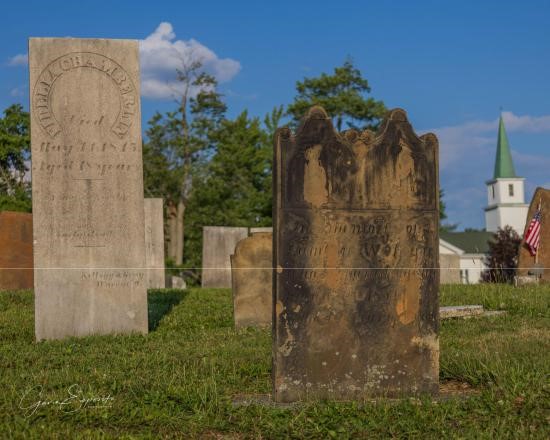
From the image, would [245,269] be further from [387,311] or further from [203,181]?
[203,181]

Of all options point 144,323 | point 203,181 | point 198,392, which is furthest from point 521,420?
point 203,181

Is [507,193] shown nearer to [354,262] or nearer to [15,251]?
[15,251]

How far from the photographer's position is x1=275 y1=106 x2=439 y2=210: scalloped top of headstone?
6.36 m

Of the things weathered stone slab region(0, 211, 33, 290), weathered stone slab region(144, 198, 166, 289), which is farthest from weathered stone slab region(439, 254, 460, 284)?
weathered stone slab region(0, 211, 33, 290)

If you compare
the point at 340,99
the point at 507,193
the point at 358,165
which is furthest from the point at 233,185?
the point at 507,193

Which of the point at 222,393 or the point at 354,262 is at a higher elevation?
the point at 354,262

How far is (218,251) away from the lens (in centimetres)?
2256

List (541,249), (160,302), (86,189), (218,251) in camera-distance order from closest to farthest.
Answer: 1. (86,189)
2. (160,302)
3. (541,249)
4. (218,251)

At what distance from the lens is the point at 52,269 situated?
9.97m

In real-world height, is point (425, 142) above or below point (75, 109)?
below

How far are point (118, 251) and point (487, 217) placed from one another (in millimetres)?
100297

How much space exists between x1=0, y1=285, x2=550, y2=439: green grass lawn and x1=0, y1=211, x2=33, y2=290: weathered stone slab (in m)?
7.20

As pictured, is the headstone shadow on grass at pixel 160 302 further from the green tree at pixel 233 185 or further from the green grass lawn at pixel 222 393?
the green tree at pixel 233 185

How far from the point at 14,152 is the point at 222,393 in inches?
1309
